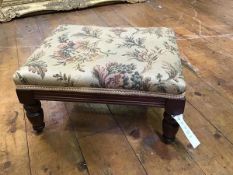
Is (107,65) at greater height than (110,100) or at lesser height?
greater

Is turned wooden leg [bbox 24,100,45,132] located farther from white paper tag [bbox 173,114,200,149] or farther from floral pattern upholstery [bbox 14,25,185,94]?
white paper tag [bbox 173,114,200,149]

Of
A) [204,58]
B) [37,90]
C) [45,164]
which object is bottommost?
[45,164]

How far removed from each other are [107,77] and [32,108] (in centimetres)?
31

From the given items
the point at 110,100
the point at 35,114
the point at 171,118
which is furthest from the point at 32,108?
the point at 171,118

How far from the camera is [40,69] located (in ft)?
2.93

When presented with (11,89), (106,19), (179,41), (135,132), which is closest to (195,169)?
(135,132)

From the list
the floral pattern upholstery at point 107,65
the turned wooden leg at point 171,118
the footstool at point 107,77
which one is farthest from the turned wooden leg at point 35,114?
the turned wooden leg at point 171,118

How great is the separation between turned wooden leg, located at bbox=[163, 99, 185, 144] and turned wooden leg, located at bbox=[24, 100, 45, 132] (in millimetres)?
455

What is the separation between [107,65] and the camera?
895 mm

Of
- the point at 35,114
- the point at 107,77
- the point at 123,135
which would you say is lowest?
the point at 123,135

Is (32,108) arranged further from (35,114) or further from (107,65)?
(107,65)

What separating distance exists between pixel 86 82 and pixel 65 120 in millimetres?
342

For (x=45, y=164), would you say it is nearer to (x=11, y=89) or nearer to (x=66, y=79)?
(x=66, y=79)

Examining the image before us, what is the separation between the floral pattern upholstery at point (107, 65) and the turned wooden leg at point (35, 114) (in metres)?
0.11
